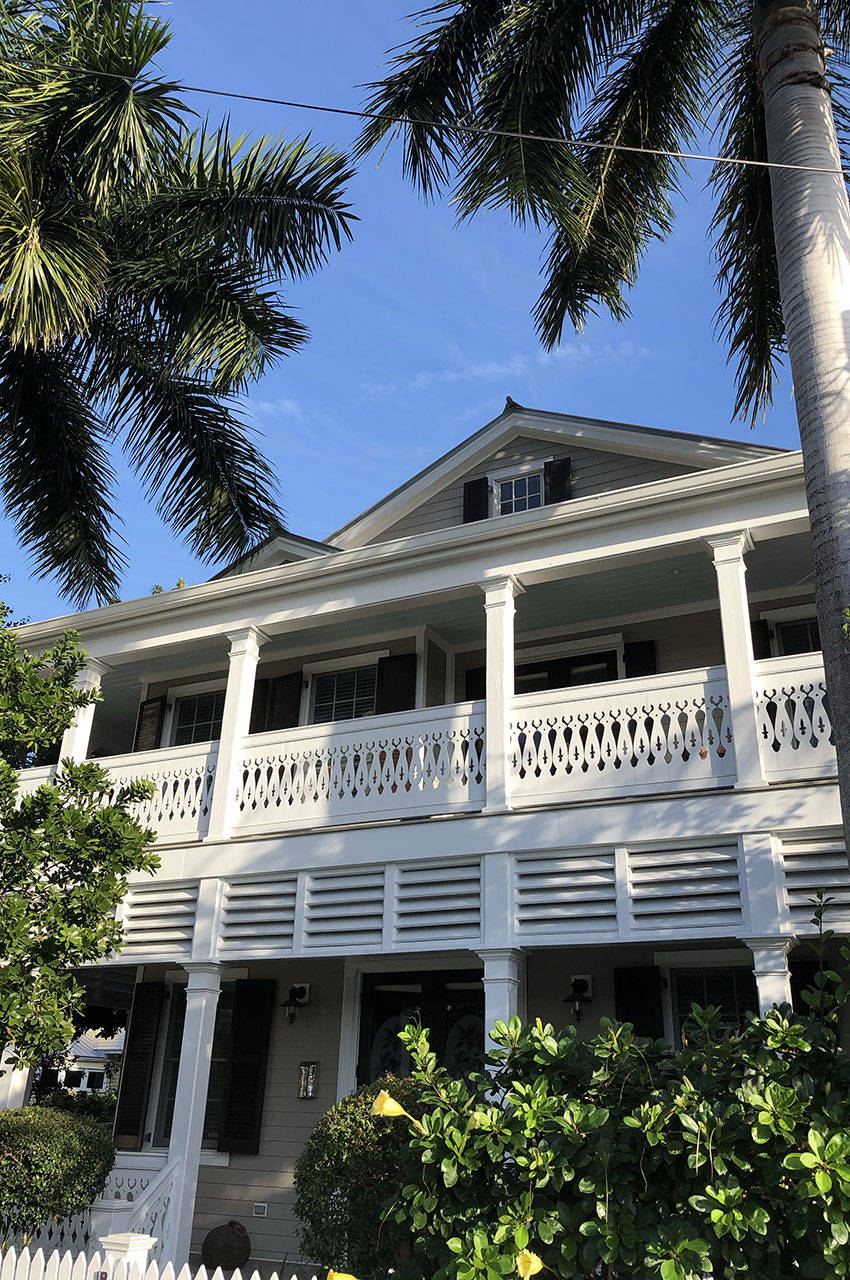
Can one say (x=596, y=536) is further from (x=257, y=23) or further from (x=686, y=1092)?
(x=686, y=1092)

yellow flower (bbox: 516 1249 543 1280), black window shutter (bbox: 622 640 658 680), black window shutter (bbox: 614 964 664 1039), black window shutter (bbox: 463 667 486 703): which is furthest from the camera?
black window shutter (bbox: 463 667 486 703)

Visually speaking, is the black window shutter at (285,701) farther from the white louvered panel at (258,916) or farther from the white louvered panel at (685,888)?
the white louvered panel at (685,888)

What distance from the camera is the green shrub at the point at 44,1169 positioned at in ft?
29.8

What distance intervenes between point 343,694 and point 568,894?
5.04 meters

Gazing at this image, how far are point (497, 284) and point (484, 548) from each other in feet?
13.6

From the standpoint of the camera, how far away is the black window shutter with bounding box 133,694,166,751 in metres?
14.0

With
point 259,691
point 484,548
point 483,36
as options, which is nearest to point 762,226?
point 483,36

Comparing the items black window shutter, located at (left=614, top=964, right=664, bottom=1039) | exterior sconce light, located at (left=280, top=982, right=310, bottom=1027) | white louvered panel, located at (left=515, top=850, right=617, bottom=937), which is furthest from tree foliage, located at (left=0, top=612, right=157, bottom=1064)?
black window shutter, located at (left=614, top=964, right=664, bottom=1039)

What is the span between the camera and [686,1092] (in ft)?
14.0

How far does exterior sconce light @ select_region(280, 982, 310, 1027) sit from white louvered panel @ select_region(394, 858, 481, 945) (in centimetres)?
299

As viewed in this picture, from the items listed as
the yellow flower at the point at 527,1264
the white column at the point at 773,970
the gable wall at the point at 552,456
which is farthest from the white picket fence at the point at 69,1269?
the gable wall at the point at 552,456

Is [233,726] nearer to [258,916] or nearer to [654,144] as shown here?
[258,916]

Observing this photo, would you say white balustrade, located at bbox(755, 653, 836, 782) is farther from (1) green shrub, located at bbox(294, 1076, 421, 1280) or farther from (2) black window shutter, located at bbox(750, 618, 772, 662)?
(1) green shrub, located at bbox(294, 1076, 421, 1280)

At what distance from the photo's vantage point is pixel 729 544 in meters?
9.24
